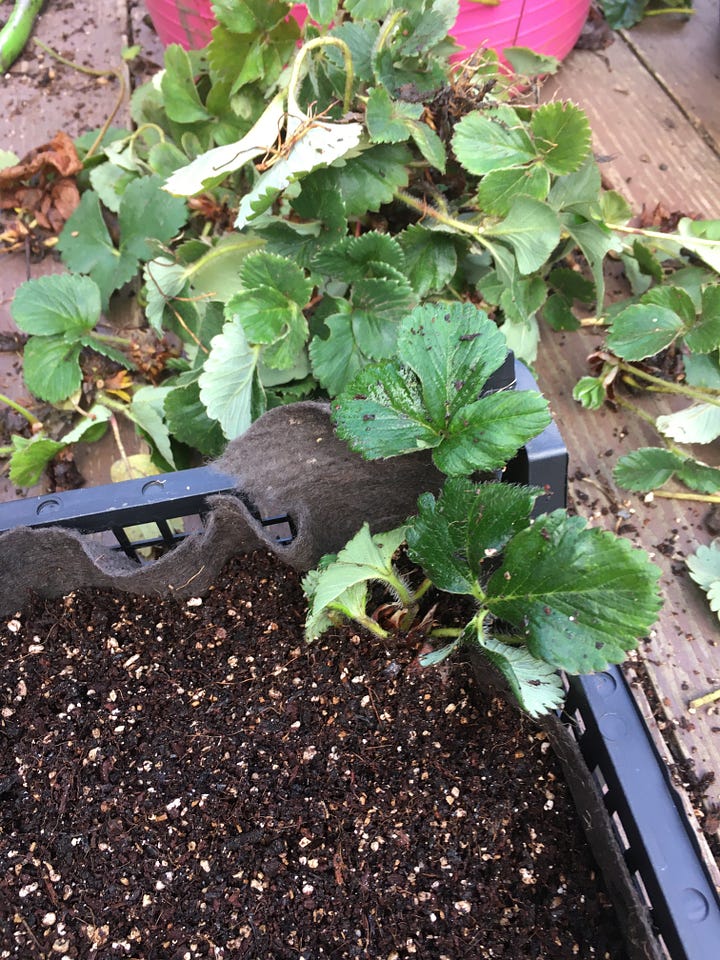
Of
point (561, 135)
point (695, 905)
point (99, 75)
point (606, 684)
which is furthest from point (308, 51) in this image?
point (99, 75)

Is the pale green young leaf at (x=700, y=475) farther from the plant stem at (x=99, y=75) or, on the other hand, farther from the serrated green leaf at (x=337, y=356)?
the plant stem at (x=99, y=75)

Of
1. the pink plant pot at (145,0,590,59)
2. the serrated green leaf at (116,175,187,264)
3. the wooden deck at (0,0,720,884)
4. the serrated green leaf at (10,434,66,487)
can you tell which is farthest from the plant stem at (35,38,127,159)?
the serrated green leaf at (10,434,66,487)

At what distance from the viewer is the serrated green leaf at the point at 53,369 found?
32.8 inches

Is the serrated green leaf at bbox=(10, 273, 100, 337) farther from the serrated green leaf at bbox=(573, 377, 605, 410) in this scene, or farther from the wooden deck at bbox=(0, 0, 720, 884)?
the serrated green leaf at bbox=(573, 377, 605, 410)

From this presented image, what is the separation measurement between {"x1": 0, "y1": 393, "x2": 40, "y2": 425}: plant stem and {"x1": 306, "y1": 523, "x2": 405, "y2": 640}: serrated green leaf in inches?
20.1

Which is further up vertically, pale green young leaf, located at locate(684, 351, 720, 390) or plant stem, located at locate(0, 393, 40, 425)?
plant stem, located at locate(0, 393, 40, 425)

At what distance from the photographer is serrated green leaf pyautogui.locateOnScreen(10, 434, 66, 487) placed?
2.49 feet

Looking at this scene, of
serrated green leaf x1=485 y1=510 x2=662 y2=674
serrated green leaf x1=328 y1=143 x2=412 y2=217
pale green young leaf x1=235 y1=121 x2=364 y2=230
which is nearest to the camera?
serrated green leaf x1=485 y1=510 x2=662 y2=674

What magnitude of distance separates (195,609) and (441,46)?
569 millimetres

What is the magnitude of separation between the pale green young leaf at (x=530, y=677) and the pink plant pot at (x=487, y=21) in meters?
0.76

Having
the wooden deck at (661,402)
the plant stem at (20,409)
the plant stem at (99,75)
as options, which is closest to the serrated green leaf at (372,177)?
the wooden deck at (661,402)

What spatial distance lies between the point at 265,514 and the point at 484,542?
8.4 inches

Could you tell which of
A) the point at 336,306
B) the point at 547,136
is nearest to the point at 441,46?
Answer: the point at 547,136

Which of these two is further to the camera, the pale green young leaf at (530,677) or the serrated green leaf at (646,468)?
the serrated green leaf at (646,468)
